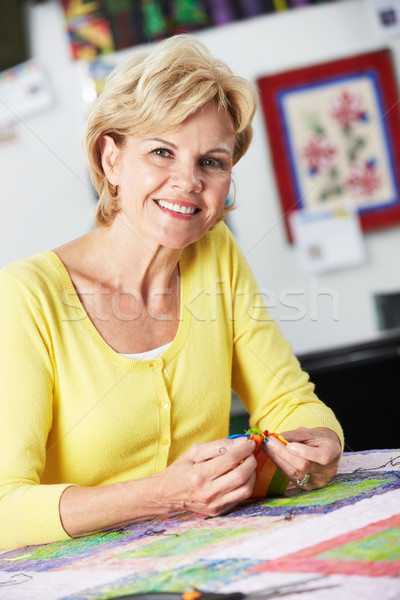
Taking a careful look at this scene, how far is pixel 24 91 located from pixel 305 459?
2219 millimetres

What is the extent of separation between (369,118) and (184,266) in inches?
69.2

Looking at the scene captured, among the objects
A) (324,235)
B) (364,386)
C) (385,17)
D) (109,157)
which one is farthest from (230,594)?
(385,17)

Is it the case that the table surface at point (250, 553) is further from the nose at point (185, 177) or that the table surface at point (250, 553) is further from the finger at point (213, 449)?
the nose at point (185, 177)

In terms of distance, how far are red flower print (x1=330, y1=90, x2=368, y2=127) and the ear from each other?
177cm

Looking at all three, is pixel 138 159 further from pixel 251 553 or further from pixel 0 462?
pixel 251 553

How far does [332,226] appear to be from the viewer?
273 centimetres

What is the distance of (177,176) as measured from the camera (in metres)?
1.04

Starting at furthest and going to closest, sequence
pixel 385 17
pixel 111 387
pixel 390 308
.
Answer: pixel 385 17 → pixel 390 308 → pixel 111 387

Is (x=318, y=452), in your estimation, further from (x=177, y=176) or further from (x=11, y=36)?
(x=11, y=36)

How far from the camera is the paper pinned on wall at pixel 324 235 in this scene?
2723mm

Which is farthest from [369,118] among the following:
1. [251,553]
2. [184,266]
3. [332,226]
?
[251,553]

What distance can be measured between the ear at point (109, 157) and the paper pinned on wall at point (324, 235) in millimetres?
1658

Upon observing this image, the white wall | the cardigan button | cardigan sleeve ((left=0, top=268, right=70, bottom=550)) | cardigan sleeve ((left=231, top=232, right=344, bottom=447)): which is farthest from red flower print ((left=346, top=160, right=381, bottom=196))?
cardigan sleeve ((left=0, top=268, right=70, bottom=550))

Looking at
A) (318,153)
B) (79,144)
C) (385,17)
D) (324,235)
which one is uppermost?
(385,17)
